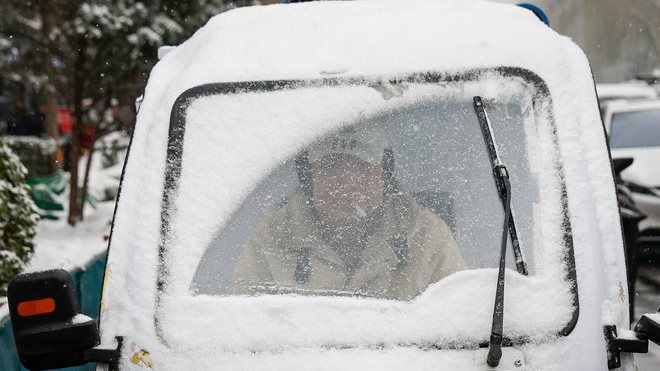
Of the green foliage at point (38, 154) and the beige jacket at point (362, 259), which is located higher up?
the beige jacket at point (362, 259)

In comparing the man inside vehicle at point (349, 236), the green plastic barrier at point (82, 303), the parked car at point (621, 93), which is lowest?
the green plastic barrier at point (82, 303)

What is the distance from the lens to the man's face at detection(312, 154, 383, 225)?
9.46 feet

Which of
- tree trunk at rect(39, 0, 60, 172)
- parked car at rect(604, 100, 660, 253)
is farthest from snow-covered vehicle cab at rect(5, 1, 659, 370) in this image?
tree trunk at rect(39, 0, 60, 172)

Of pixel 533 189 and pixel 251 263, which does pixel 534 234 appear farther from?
pixel 251 263

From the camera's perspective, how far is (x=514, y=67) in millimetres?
2912

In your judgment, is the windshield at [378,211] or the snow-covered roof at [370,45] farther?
the snow-covered roof at [370,45]

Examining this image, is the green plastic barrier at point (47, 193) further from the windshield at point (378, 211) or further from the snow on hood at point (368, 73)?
the windshield at point (378, 211)

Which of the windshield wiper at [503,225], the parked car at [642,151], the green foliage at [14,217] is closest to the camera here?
the windshield wiper at [503,225]

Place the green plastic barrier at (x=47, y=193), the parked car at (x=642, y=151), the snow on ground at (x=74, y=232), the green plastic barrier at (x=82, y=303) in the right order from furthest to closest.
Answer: the green plastic barrier at (x=47, y=193) → the snow on ground at (x=74, y=232) → the parked car at (x=642, y=151) → the green plastic barrier at (x=82, y=303)

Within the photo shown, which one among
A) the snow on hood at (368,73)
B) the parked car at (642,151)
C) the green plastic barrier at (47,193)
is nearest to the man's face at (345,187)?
the snow on hood at (368,73)

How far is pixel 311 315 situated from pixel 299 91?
2.34 feet

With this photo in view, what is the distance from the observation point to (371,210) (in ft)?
9.40

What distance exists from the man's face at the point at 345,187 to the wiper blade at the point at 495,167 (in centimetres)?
33

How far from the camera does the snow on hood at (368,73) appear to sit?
276 centimetres
